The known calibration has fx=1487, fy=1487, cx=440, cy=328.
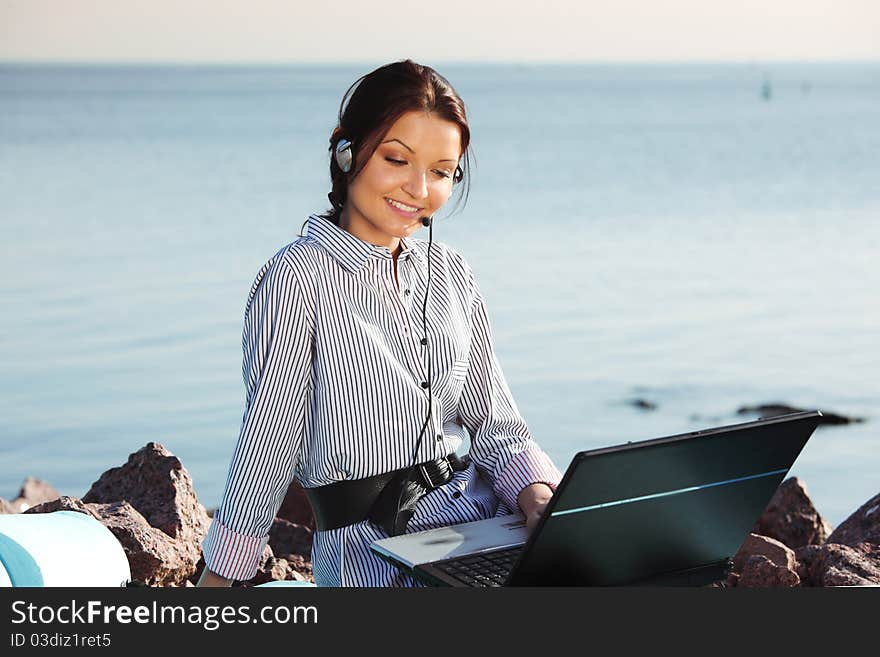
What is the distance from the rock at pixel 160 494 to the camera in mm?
3543

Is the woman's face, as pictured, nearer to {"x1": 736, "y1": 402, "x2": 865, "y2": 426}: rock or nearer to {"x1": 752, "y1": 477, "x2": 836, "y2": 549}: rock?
{"x1": 752, "y1": 477, "x2": 836, "y2": 549}: rock

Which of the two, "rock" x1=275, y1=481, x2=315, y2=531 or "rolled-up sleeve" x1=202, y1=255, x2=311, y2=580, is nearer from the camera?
"rolled-up sleeve" x1=202, y1=255, x2=311, y2=580

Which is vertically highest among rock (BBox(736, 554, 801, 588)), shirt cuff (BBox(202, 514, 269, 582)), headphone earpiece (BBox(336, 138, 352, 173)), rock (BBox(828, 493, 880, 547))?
headphone earpiece (BBox(336, 138, 352, 173))

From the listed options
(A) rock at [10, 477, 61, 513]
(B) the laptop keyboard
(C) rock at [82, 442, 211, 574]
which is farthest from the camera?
(A) rock at [10, 477, 61, 513]

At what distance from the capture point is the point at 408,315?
256 centimetres

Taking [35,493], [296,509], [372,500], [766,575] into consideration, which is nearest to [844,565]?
[766,575]

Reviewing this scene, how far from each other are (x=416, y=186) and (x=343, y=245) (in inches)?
6.4

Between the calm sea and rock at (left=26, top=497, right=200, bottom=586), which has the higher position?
the calm sea

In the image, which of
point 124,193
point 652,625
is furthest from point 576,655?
point 124,193

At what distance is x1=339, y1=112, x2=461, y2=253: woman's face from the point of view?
2.46m

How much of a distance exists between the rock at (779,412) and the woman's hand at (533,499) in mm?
5238

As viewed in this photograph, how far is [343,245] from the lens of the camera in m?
2.51

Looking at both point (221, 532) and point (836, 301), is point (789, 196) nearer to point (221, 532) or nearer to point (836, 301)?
point (836, 301)

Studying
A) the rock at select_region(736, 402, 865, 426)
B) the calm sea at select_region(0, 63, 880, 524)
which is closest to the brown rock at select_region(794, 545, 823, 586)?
the calm sea at select_region(0, 63, 880, 524)
